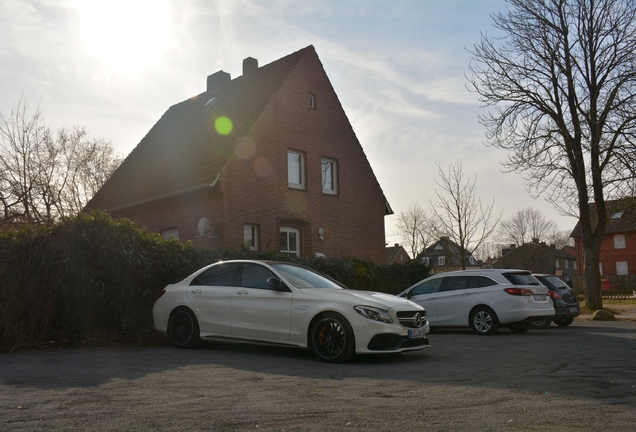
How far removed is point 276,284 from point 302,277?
668 mm

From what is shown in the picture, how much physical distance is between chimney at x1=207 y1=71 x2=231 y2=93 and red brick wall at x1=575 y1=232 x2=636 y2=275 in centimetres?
4632

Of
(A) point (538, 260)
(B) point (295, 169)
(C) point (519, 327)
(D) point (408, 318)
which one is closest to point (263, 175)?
(B) point (295, 169)

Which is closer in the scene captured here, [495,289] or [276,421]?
[276,421]

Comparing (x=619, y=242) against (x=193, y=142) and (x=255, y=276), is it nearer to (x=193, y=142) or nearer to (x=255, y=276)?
(x=193, y=142)

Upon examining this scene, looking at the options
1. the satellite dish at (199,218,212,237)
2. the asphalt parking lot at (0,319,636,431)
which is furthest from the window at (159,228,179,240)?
the asphalt parking lot at (0,319,636,431)

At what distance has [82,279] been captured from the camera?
36.7 feet

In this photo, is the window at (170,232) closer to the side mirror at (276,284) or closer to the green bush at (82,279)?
the green bush at (82,279)

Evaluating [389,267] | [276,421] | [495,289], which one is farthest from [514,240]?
[276,421]

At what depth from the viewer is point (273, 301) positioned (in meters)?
9.66

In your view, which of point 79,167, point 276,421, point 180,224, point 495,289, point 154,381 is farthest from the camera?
point 79,167

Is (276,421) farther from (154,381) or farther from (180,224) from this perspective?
(180,224)

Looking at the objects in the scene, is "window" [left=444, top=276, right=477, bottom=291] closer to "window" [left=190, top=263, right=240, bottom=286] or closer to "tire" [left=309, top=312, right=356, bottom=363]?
"window" [left=190, top=263, right=240, bottom=286]

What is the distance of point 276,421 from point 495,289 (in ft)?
34.1

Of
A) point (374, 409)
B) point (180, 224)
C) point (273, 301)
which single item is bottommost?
point (374, 409)
